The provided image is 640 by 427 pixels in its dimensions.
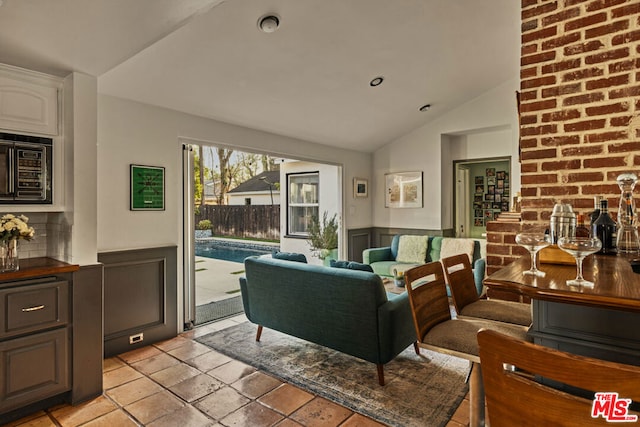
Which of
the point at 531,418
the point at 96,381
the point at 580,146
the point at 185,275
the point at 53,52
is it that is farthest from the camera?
the point at 185,275

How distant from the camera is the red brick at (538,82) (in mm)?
1972

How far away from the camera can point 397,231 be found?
6.27 m

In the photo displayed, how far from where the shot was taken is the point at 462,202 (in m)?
6.08

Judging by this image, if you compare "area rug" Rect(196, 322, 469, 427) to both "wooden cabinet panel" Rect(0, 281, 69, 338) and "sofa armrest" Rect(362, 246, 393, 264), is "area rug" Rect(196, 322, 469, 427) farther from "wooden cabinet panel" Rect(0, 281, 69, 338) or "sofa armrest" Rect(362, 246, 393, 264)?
"sofa armrest" Rect(362, 246, 393, 264)

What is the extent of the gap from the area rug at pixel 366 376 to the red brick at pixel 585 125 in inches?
72.3

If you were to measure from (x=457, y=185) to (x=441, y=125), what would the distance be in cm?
103

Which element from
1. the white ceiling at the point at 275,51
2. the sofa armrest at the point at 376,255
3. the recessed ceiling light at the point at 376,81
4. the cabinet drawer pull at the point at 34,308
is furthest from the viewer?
the sofa armrest at the point at 376,255

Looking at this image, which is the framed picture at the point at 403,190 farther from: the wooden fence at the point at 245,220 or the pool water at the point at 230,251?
the wooden fence at the point at 245,220

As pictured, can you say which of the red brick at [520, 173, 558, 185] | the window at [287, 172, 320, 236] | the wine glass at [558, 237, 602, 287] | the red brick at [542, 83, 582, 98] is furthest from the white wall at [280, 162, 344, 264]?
the wine glass at [558, 237, 602, 287]

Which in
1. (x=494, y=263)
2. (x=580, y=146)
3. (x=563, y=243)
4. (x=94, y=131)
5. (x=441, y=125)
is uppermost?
(x=441, y=125)

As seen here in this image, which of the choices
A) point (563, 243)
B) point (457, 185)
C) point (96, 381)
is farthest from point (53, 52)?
point (457, 185)

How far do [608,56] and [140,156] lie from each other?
3.52 metres

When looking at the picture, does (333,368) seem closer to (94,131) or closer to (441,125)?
(94,131)
